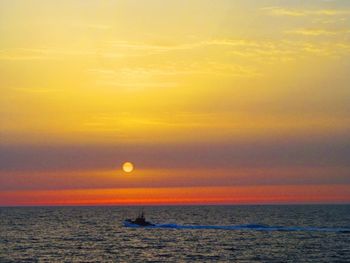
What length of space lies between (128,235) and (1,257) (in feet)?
141

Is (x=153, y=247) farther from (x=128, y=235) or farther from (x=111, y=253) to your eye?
(x=128, y=235)

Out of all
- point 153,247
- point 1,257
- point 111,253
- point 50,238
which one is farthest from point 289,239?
point 1,257

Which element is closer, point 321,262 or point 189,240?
point 321,262

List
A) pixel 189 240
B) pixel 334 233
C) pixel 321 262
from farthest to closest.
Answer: pixel 334 233 < pixel 189 240 < pixel 321 262

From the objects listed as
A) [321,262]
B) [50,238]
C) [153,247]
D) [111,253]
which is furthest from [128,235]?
[321,262]

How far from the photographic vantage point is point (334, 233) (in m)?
123

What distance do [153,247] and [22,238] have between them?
29.5 m

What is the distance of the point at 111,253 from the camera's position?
90812mm

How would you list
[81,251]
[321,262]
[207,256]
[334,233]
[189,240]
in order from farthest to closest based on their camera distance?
[334,233]
[189,240]
[81,251]
[207,256]
[321,262]

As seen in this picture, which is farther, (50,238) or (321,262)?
(50,238)

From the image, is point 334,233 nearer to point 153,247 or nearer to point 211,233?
point 211,233

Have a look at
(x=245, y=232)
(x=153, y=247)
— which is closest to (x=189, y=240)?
(x=153, y=247)

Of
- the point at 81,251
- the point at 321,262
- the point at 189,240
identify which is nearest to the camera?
the point at 321,262

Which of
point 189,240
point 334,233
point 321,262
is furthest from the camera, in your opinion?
point 334,233
